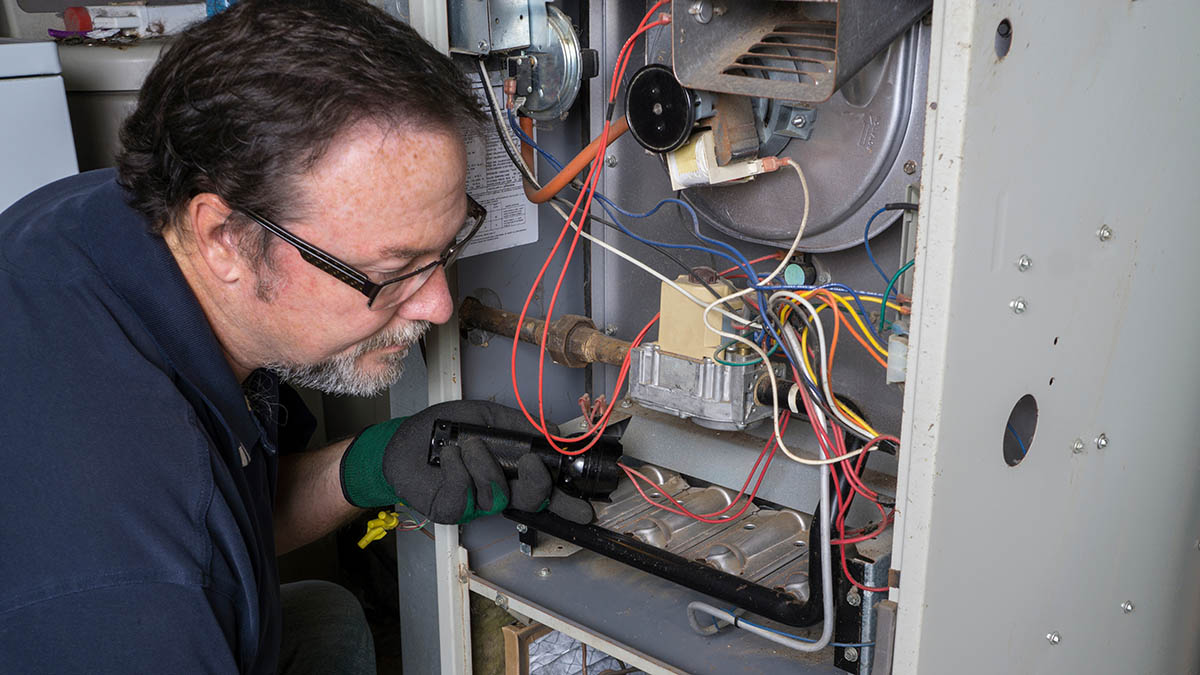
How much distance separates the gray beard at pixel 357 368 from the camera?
1080mm

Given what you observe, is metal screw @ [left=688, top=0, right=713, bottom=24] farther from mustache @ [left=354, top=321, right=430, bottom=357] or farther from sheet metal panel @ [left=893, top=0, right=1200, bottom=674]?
mustache @ [left=354, top=321, right=430, bottom=357]

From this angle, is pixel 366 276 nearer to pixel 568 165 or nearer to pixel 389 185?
pixel 389 185

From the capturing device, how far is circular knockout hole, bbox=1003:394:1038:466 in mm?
861

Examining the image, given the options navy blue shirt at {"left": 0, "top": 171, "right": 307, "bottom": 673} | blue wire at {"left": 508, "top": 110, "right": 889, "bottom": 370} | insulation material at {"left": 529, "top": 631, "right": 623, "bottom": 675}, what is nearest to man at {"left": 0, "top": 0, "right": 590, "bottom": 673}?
navy blue shirt at {"left": 0, "top": 171, "right": 307, "bottom": 673}

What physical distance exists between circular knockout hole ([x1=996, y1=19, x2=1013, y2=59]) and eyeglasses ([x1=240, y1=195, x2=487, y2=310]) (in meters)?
0.55

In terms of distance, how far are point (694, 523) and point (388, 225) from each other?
521mm

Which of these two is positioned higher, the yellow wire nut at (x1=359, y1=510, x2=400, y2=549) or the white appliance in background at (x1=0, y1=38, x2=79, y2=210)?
the white appliance in background at (x1=0, y1=38, x2=79, y2=210)

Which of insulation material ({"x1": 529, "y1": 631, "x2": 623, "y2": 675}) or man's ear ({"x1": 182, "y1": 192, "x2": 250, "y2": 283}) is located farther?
insulation material ({"x1": 529, "y1": 631, "x2": 623, "y2": 675})

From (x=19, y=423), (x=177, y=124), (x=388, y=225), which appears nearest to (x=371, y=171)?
(x=388, y=225)

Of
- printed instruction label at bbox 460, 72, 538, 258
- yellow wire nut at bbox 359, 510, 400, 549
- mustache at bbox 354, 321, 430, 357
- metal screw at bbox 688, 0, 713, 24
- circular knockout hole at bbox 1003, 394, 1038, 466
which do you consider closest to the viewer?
circular knockout hole at bbox 1003, 394, 1038, 466

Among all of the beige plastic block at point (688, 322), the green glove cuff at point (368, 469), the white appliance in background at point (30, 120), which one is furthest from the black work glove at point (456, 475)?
the white appliance in background at point (30, 120)

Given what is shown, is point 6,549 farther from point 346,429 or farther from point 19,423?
point 346,429

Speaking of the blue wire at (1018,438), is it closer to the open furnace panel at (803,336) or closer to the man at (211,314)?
the open furnace panel at (803,336)

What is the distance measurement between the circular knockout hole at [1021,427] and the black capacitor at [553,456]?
0.44m
